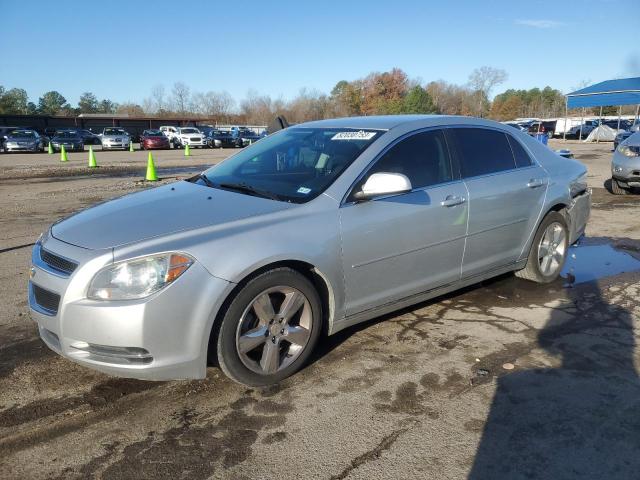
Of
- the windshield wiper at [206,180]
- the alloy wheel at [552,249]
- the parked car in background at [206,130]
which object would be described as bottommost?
the alloy wheel at [552,249]

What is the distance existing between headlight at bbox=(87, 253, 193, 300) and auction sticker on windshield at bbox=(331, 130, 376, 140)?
1.80 meters

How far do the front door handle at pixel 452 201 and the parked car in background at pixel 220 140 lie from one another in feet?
128

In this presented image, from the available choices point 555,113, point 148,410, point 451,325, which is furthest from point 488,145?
point 555,113

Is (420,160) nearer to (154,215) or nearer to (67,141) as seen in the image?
(154,215)

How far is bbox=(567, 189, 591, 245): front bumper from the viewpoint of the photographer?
542 cm

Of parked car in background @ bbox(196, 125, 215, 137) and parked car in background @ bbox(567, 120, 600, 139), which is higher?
parked car in background @ bbox(567, 120, 600, 139)

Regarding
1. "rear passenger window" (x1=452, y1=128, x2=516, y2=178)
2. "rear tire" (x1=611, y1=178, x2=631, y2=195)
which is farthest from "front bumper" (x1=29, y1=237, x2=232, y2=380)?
"rear tire" (x1=611, y1=178, x2=631, y2=195)

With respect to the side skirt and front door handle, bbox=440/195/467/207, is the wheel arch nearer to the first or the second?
the side skirt

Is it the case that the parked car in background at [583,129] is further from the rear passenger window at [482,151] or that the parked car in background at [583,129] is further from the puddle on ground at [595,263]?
the rear passenger window at [482,151]

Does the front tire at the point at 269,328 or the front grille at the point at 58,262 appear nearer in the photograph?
the front grille at the point at 58,262

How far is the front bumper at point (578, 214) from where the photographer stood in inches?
213

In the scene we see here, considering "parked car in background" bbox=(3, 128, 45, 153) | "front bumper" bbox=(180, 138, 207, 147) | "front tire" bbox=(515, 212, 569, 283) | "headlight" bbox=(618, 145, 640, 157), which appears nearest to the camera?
"front tire" bbox=(515, 212, 569, 283)

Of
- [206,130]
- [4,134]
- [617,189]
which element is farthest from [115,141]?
[617,189]

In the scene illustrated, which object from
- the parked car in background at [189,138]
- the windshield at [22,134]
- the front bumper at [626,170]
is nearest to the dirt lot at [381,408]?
the front bumper at [626,170]
